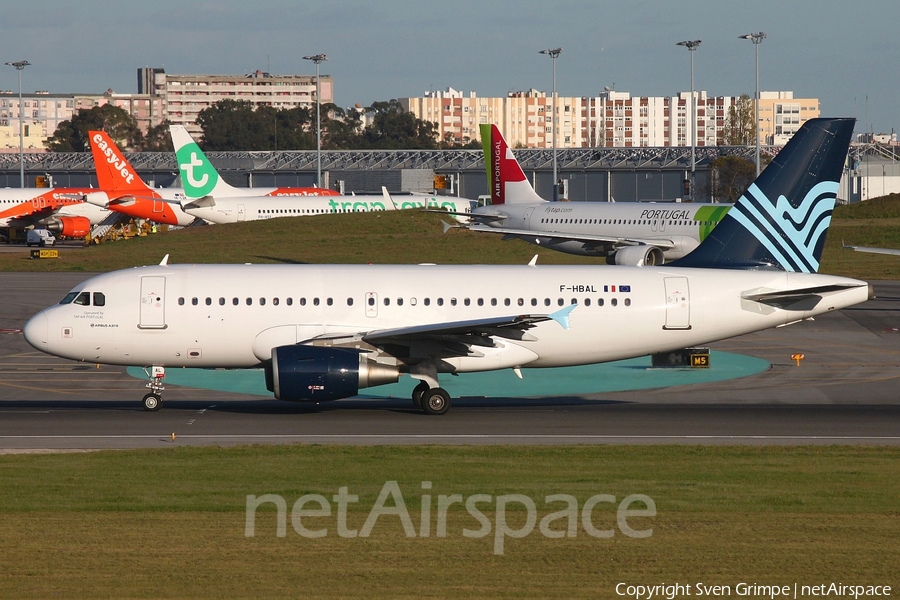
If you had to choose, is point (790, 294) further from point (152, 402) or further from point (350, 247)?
point (350, 247)

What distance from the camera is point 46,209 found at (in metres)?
97.2

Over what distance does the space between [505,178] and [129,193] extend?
37360 millimetres

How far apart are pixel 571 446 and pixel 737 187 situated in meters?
122

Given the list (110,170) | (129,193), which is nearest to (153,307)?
(129,193)

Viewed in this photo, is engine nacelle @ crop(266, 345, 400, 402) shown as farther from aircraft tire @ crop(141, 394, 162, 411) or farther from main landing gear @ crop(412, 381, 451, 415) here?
aircraft tire @ crop(141, 394, 162, 411)

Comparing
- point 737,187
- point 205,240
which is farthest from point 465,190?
point 205,240

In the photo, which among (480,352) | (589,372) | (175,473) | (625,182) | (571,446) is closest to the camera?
(175,473)

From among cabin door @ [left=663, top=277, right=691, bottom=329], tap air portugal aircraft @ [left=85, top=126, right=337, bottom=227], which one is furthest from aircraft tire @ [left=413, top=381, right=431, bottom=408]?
tap air portugal aircraft @ [left=85, top=126, right=337, bottom=227]

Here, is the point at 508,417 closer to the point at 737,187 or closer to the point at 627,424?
the point at 627,424

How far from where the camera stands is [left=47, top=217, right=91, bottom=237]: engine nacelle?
94.2 metres

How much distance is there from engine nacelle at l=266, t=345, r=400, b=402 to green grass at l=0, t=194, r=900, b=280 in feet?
153

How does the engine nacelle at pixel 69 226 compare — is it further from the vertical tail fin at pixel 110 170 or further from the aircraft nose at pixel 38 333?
the aircraft nose at pixel 38 333

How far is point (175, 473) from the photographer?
2052 cm

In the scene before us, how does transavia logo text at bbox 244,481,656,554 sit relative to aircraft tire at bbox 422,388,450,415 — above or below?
above
